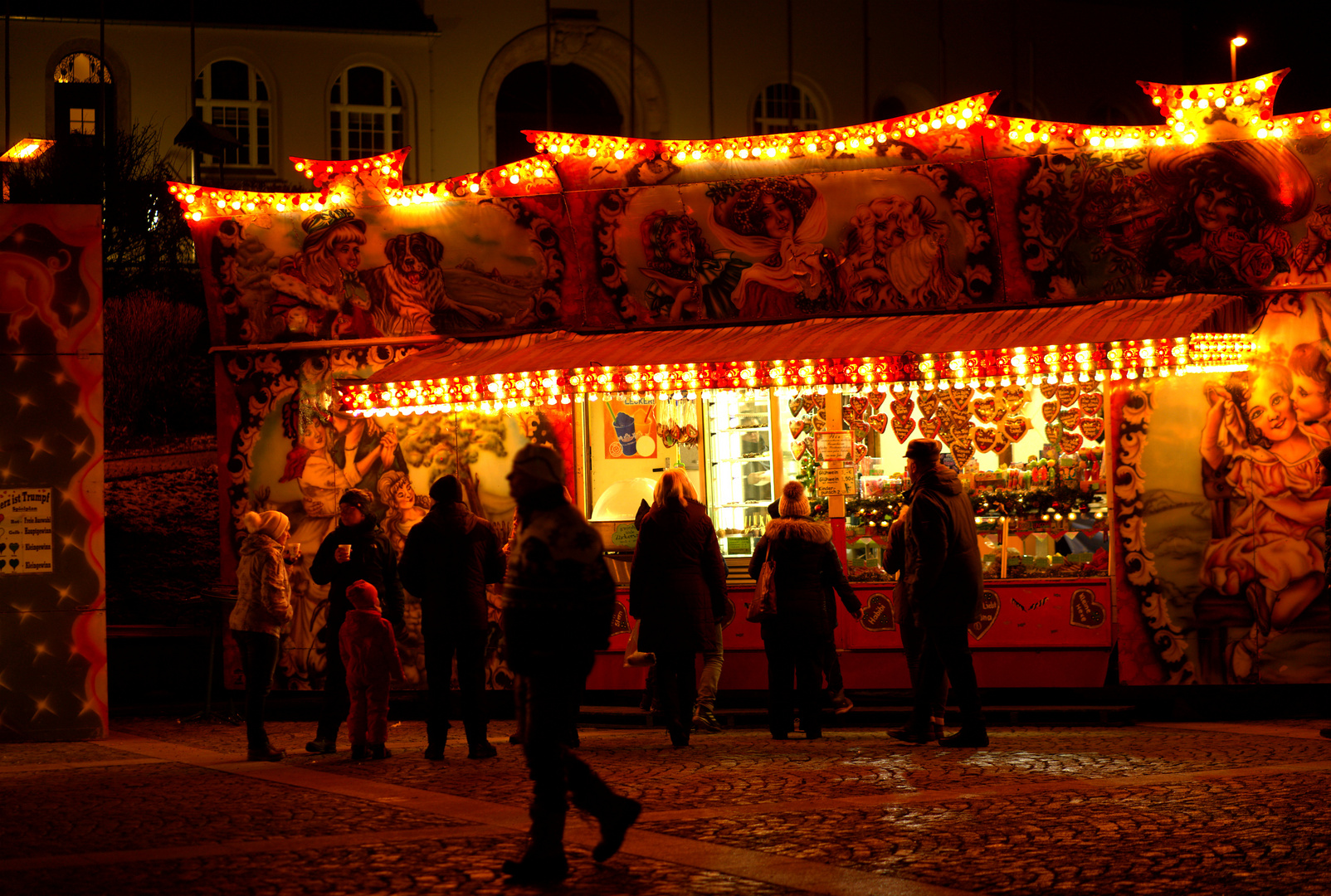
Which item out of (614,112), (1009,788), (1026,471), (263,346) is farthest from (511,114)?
(1009,788)

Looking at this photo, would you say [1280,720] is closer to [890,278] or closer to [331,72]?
[890,278]

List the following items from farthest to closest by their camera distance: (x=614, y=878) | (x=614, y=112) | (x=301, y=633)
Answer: (x=614, y=112) → (x=301, y=633) → (x=614, y=878)

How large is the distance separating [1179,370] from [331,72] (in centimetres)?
2337

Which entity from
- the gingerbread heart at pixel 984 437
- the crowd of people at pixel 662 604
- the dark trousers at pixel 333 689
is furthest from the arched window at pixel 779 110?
the dark trousers at pixel 333 689

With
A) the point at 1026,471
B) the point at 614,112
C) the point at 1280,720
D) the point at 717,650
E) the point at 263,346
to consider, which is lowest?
the point at 1280,720

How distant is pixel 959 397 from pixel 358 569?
558cm

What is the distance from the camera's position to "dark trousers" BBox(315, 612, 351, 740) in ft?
33.1

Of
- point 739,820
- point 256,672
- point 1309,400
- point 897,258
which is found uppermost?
point 897,258

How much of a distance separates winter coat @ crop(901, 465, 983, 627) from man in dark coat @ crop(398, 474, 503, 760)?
2864 millimetres

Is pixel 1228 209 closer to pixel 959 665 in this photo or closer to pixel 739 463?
pixel 739 463

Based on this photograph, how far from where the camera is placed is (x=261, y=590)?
9.79m

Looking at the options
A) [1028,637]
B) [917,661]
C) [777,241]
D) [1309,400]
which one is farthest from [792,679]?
[1309,400]

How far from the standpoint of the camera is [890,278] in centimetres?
1298

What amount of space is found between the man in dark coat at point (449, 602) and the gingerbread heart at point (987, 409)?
4973 millimetres
